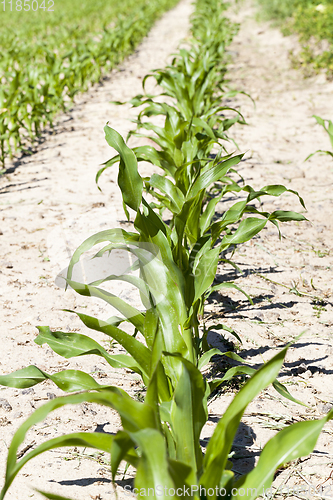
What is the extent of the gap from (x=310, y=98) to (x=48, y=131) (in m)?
3.14

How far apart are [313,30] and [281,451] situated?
7800mm

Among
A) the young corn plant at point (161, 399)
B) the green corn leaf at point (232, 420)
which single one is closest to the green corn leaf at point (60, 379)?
the young corn plant at point (161, 399)

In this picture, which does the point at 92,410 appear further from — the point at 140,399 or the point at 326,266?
the point at 326,266

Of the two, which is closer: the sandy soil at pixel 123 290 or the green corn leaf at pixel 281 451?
the green corn leaf at pixel 281 451

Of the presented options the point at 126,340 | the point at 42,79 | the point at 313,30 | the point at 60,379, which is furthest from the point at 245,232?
the point at 313,30

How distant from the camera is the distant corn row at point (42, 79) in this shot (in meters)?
4.02

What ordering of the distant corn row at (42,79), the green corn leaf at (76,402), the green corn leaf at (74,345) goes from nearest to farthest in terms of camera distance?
1. the green corn leaf at (76,402)
2. the green corn leaf at (74,345)
3. the distant corn row at (42,79)

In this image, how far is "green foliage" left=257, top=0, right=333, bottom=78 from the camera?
637cm

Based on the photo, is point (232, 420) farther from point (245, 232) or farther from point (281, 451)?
point (245, 232)

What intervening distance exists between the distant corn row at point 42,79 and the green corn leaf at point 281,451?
10.8 feet

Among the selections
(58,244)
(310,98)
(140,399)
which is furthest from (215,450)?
(310,98)

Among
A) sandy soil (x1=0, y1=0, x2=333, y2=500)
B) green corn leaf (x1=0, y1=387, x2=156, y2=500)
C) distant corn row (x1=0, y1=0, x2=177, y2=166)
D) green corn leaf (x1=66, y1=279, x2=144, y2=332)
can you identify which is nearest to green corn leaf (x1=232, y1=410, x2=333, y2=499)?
green corn leaf (x1=0, y1=387, x2=156, y2=500)

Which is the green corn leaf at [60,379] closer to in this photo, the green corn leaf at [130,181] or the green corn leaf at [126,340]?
the green corn leaf at [126,340]

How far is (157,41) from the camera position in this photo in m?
11.2
